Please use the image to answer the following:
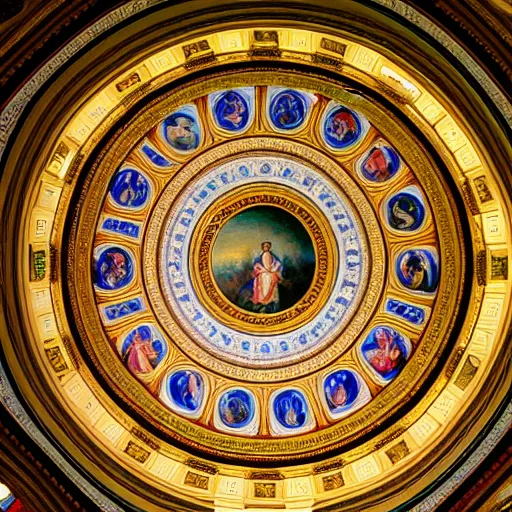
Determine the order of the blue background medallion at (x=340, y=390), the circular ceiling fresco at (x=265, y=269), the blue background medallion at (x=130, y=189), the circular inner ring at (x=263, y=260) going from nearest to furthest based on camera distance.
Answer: the circular ceiling fresco at (x=265, y=269) → the blue background medallion at (x=130, y=189) → the blue background medallion at (x=340, y=390) → the circular inner ring at (x=263, y=260)

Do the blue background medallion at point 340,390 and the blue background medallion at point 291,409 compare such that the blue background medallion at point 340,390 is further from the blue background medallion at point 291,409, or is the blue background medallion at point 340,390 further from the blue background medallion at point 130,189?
the blue background medallion at point 130,189

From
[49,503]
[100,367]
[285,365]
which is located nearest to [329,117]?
[285,365]

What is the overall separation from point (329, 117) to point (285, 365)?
6.40m

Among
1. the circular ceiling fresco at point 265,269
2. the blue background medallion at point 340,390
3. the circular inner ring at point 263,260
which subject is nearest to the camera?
the circular ceiling fresco at point 265,269

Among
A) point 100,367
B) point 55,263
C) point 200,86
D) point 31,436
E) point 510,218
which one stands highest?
point 200,86

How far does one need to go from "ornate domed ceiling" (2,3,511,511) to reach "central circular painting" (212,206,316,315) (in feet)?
A: 0.17

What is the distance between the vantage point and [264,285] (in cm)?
1667

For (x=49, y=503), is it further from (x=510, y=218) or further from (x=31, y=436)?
(x=510, y=218)

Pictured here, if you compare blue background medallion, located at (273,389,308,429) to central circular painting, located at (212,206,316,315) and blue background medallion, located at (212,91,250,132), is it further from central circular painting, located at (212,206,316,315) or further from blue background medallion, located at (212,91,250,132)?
blue background medallion, located at (212,91,250,132)

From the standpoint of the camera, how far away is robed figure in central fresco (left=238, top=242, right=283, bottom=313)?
54.0 feet

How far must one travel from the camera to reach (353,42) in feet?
36.6

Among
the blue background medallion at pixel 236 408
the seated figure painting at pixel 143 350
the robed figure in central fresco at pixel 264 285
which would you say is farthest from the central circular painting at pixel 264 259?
the blue background medallion at pixel 236 408

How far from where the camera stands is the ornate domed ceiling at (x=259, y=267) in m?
11.9

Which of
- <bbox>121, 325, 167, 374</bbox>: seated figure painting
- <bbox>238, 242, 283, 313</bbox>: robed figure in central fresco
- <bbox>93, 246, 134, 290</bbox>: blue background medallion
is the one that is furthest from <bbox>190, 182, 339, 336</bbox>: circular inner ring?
<bbox>93, 246, 134, 290</bbox>: blue background medallion
